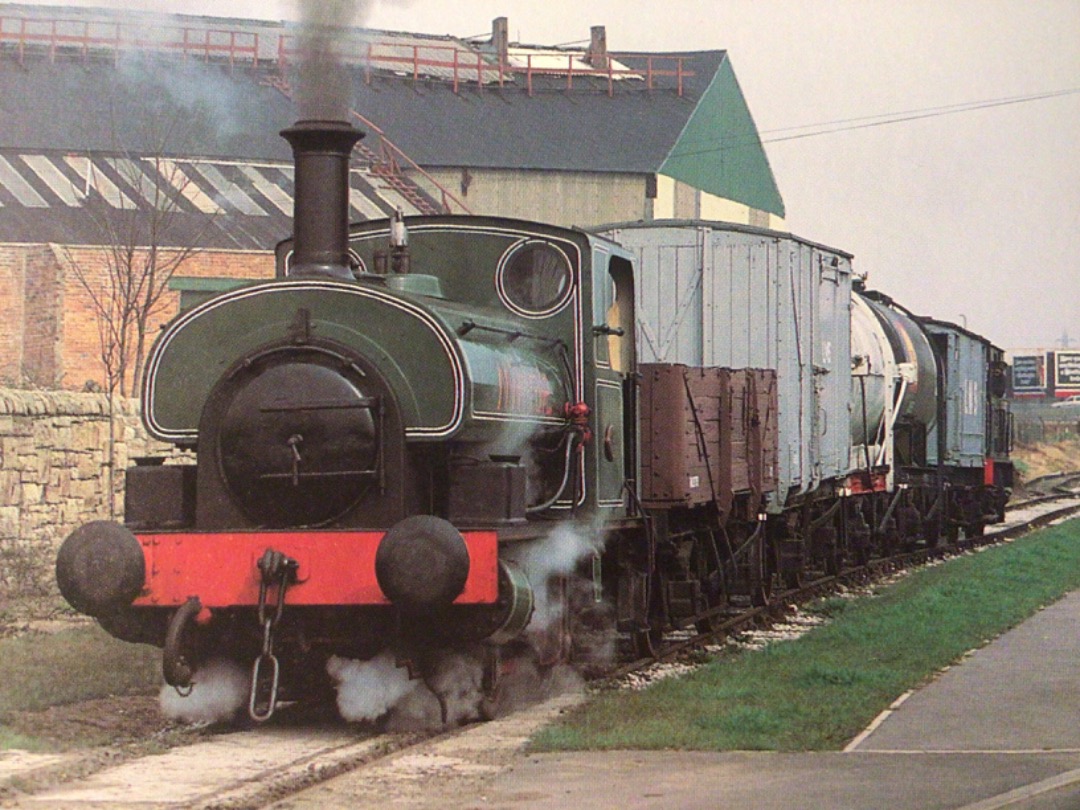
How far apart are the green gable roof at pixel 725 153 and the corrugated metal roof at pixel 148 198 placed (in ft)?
38.2

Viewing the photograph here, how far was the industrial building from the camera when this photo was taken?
34750 mm

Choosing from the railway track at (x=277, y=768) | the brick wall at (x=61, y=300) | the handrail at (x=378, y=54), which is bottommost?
the railway track at (x=277, y=768)

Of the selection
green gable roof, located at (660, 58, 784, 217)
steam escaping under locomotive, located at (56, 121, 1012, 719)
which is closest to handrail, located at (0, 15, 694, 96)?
green gable roof, located at (660, 58, 784, 217)

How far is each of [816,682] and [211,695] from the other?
3685 millimetres

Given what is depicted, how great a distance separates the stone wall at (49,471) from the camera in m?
16.1

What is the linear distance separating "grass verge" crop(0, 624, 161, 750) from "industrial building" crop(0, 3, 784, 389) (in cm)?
1525

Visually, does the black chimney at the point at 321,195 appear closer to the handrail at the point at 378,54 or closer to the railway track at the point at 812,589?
the railway track at the point at 812,589

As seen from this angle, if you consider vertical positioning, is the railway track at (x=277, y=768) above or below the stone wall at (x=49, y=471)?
below

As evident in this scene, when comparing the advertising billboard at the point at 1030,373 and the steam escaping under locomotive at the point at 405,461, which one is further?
the advertising billboard at the point at 1030,373

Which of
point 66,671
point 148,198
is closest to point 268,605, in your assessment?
point 66,671

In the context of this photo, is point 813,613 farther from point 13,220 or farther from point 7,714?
point 13,220

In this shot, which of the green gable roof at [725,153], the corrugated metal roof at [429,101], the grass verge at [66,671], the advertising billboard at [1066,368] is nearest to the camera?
the grass verge at [66,671]

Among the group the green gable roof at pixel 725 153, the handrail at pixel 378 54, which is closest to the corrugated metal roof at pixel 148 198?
the handrail at pixel 378 54

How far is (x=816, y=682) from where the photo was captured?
35.8ft
